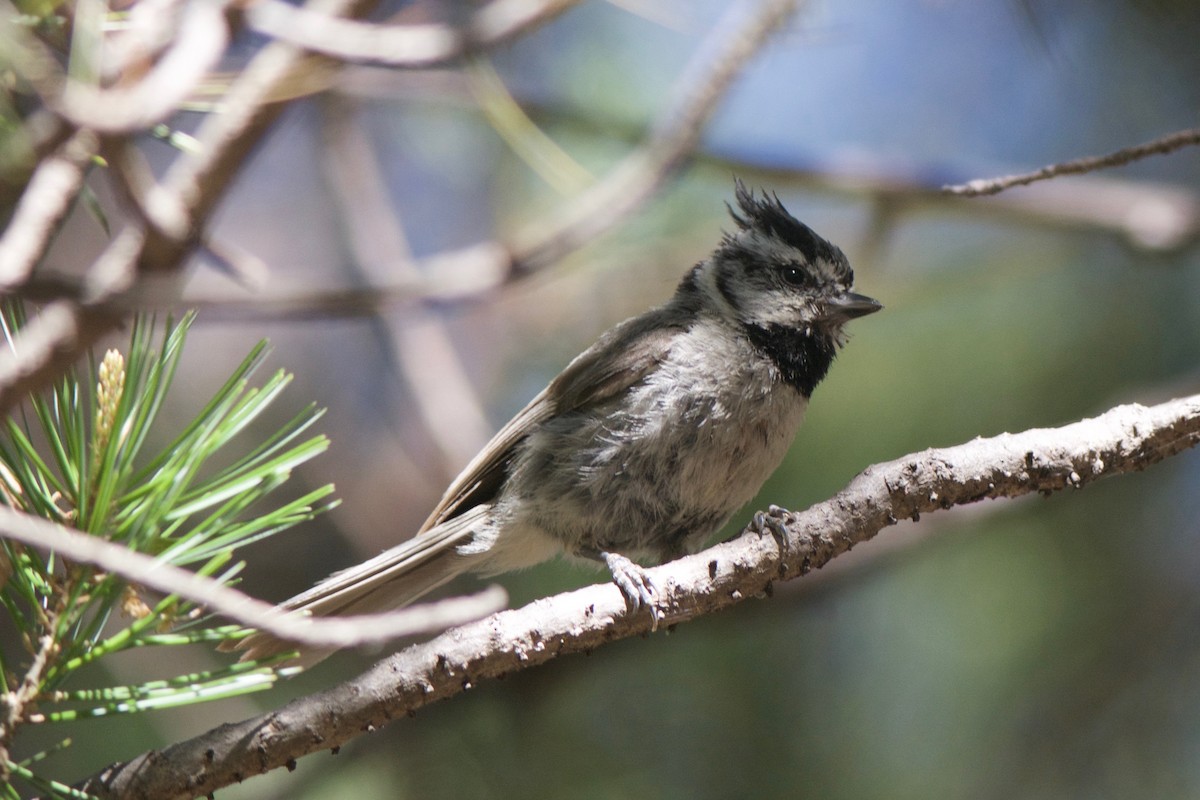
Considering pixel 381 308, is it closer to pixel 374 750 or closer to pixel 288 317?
pixel 288 317

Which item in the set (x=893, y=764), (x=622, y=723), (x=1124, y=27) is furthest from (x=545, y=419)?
(x=1124, y=27)

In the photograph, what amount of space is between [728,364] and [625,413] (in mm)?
328

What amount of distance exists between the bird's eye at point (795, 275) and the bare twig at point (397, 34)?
117cm

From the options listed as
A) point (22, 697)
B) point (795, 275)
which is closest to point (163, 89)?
point (22, 697)

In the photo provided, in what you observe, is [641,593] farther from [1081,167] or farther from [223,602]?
[1081,167]

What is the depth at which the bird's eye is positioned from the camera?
3.34 meters

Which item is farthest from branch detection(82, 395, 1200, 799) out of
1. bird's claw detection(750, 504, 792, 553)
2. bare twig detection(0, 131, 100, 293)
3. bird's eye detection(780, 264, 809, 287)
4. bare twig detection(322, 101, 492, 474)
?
bare twig detection(322, 101, 492, 474)

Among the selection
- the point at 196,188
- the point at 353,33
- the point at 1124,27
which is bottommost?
the point at 196,188

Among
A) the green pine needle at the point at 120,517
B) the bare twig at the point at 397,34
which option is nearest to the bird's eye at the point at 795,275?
the bare twig at the point at 397,34

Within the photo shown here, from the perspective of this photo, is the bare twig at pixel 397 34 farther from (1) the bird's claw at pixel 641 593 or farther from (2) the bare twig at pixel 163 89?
(1) the bird's claw at pixel 641 593

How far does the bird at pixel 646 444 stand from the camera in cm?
295

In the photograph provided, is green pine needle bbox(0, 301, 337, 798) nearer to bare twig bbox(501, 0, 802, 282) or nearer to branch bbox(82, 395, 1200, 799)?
branch bbox(82, 395, 1200, 799)

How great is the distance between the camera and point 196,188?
2.65 m

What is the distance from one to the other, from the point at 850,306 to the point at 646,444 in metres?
0.79
